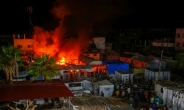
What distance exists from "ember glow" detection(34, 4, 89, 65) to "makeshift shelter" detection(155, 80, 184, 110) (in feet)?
61.8

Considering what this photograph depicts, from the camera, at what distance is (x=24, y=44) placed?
41031mm

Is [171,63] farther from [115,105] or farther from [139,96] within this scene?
[115,105]

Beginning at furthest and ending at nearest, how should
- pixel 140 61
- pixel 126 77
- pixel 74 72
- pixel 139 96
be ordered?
pixel 140 61 < pixel 74 72 < pixel 126 77 < pixel 139 96

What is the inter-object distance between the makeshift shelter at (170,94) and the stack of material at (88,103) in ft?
20.3

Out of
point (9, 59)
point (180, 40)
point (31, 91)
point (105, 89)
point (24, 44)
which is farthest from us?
point (24, 44)

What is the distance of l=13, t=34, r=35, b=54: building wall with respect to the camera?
4059 cm

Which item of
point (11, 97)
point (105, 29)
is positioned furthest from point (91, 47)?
point (11, 97)

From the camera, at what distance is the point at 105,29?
6153 cm

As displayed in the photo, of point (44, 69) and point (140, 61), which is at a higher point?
point (44, 69)

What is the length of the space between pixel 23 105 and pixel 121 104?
25.1 feet

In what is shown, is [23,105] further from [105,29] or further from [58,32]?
[105,29]

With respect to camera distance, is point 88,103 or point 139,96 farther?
point 139,96

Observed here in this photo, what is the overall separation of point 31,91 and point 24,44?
29.1 metres

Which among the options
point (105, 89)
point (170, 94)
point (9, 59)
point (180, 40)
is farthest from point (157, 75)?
point (180, 40)
